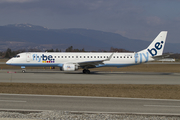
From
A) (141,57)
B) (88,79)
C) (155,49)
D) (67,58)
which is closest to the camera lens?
(88,79)

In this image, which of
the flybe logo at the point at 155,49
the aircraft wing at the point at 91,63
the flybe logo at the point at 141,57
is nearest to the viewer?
the aircraft wing at the point at 91,63

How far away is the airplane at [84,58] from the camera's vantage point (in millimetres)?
35688

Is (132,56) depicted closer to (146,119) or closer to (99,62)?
(99,62)

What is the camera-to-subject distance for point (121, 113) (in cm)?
1012

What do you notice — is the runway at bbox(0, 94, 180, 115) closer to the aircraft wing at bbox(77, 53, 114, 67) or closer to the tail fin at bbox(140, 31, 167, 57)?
the aircraft wing at bbox(77, 53, 114, 67)

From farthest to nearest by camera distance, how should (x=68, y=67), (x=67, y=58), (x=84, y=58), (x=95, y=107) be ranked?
(x=84, y=58) → (x=67, y=58) → (x=68, y=67) → (x=95, y=107)

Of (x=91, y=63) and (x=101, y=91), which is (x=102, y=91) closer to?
(x=101, y=91)

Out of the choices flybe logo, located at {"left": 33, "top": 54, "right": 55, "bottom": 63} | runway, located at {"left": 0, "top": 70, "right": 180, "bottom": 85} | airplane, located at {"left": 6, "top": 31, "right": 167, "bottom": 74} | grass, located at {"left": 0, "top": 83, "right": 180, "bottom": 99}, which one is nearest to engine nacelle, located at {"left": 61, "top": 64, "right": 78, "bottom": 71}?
airplane, located at {"left": 6, "top": 31, "right": 167, "bottom": 74}

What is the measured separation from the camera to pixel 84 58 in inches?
1448

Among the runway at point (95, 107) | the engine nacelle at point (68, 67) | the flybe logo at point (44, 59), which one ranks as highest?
the flybe logo at point (44, 59)

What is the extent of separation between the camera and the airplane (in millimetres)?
35688

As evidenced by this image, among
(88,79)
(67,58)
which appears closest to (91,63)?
(67,58)

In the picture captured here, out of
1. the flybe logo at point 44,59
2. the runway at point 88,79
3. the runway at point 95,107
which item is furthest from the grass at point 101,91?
the flybe logo at point 44,59

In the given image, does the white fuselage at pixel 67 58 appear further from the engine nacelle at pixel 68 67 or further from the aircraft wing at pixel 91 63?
the engine nacelle at pixel 68 67
